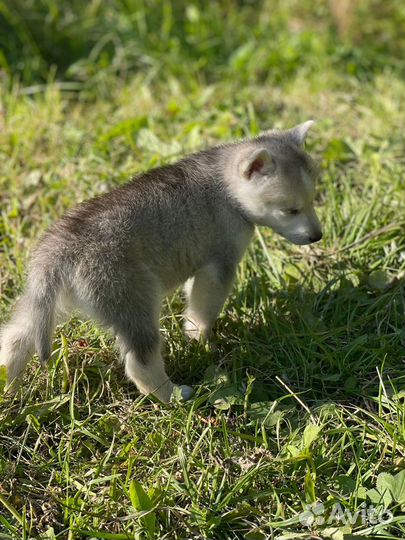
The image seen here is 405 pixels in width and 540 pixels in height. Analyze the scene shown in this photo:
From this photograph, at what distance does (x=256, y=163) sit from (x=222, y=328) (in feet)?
3.74

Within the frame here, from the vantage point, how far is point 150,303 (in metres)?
4.04

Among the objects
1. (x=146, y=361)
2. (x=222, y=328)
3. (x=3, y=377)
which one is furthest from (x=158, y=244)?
(x=3, y=377)

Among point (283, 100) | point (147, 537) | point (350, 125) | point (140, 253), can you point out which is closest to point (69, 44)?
point (283, 100)

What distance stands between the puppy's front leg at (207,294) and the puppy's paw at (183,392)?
42cm

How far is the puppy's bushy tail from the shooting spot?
379 cm

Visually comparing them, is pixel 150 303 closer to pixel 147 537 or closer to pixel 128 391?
pixel 128 391

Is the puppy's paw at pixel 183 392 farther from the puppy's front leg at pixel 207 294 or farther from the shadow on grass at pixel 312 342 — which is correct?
the puppy's front leg at pixel 207 294

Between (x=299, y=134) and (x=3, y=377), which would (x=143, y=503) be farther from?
(x=299, y=134)

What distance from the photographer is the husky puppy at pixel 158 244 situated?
3.88 m

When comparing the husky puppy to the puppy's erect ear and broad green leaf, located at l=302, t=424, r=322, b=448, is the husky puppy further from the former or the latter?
broad green leaf, located at l=302, t=424, r=322, b=448

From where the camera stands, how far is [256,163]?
441 cm

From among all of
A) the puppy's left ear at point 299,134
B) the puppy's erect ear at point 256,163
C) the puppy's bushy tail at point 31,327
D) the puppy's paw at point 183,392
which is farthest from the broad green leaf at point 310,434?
the puppy's left ear at point 299,134

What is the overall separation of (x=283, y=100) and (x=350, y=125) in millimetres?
941

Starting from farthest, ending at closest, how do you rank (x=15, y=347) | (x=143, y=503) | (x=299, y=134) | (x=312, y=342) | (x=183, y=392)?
1. (x=299, y=134)
2. (x=312, y=342)
3. (x=183, y=392)
4. (x=15, y=347)
5. (x=143, y=503)
